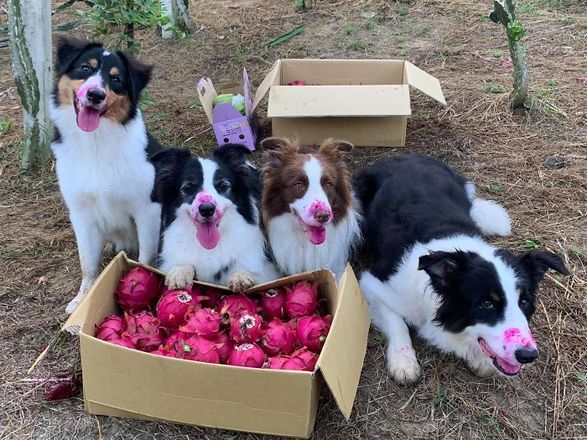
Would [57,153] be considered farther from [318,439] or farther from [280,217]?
[318,439]

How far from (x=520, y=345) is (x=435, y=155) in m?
2.86

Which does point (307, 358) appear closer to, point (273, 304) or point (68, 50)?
point (273, 304)

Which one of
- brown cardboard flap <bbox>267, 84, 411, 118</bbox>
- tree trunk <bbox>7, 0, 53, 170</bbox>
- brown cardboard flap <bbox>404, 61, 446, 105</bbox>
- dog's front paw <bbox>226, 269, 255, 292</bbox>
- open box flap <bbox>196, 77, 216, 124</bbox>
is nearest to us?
dog's front paw <bbox>226, 269, 255, 292</bbox>

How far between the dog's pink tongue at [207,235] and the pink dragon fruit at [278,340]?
67 cm

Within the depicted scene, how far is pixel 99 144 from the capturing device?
330 cm

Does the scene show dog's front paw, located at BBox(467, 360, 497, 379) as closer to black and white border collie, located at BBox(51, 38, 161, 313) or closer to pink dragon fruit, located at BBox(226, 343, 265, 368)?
pink dragon fruit, located at BBox(226, 343, 265, 368)

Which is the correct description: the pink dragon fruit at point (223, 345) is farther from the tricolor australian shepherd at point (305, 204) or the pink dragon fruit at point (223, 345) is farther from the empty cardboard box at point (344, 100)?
the empty cardboard box at point (344, 100)

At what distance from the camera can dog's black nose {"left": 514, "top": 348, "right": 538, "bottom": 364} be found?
249cm

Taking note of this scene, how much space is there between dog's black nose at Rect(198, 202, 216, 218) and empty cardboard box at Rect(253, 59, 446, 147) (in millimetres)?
1824

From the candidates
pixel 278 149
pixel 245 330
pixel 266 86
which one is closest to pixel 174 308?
pixel 245 330

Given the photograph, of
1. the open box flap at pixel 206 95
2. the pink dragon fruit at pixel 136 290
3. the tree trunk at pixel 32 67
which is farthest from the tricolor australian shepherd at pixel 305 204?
the tree trunk at pixel 32 67

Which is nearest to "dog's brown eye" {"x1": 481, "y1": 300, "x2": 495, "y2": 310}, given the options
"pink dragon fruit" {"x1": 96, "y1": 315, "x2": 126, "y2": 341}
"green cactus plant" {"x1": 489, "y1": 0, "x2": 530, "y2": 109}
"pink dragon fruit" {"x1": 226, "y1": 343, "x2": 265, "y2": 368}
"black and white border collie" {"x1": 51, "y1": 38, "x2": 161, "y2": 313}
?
"pink dragon fruit" {"x1": 226, "y1": 343, "x2": 265, "y2": 368}

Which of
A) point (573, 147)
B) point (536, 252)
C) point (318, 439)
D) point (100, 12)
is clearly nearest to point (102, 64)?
point (100, 12)

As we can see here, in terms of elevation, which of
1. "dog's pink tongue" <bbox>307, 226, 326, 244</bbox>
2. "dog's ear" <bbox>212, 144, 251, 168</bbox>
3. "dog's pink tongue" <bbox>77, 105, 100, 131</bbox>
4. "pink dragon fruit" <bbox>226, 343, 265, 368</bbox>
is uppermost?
"dog's pink tongue" <bbox>77, 105, 100, 131</bbox>
